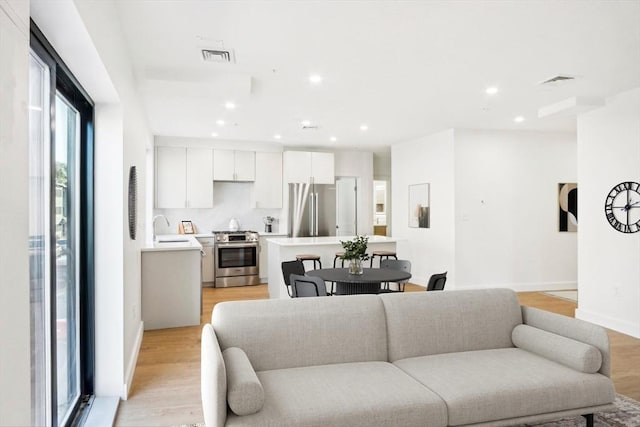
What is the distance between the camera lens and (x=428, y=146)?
723cm

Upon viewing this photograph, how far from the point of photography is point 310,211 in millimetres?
7996

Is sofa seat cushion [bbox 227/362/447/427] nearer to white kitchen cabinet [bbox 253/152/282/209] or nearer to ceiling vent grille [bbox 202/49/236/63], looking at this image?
ceiling vent grille [bbox 202/49/236/63]

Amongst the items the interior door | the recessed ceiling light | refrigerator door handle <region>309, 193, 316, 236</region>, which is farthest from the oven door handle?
the recessed ceiling light

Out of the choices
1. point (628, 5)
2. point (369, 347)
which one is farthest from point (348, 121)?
point (369, 347)

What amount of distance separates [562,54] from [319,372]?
126 inches

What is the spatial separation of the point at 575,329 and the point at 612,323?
112 inches

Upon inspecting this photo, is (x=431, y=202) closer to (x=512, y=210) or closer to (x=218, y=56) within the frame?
(x=512, y=210)

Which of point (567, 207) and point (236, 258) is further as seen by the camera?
point (236, 258)

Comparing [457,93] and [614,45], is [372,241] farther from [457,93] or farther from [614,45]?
[614,45]

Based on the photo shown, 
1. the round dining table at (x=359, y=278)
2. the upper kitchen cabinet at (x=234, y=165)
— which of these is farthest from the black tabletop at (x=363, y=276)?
the upper kitchen cabinet at (x=234, y=165)

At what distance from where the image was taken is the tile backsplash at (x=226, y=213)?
7.72m

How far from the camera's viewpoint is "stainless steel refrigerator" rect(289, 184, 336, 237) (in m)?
7.95
